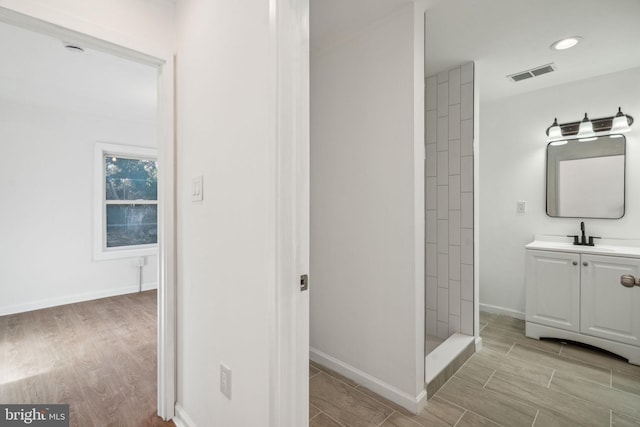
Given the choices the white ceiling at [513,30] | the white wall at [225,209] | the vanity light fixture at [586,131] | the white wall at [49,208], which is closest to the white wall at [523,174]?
the vanity light fixture at [586,131]

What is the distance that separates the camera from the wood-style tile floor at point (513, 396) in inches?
66.6

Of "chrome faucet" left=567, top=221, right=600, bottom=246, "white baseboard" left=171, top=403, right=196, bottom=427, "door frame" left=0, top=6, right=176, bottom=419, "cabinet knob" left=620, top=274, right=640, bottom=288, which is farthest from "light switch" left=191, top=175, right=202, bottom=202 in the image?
"chrome faucet" left=567, top=221, right=600, bottom=246

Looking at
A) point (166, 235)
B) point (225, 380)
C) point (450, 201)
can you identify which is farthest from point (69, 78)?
point (450, 201)

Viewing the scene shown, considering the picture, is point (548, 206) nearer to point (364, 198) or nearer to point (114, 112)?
point (364, 198)

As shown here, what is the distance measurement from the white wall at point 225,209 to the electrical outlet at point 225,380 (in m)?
0.02

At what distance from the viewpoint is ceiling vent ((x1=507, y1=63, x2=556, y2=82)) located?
2.52 m

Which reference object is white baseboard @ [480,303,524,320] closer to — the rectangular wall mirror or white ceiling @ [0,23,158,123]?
the rectangular wall mirror

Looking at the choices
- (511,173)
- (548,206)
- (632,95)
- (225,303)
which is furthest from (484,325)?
(225,303)

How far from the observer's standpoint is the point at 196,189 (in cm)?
150

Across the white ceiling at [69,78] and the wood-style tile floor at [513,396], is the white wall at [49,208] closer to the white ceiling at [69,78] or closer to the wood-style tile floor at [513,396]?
the white ceiling at [69,78]

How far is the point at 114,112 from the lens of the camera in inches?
150

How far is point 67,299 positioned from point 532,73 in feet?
18.7

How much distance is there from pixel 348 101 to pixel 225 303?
5.20ft

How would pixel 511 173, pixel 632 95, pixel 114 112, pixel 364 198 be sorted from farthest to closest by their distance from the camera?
pixel 114 112 < pixel 511 173 < pixel 632 95 < pixel 364 198
